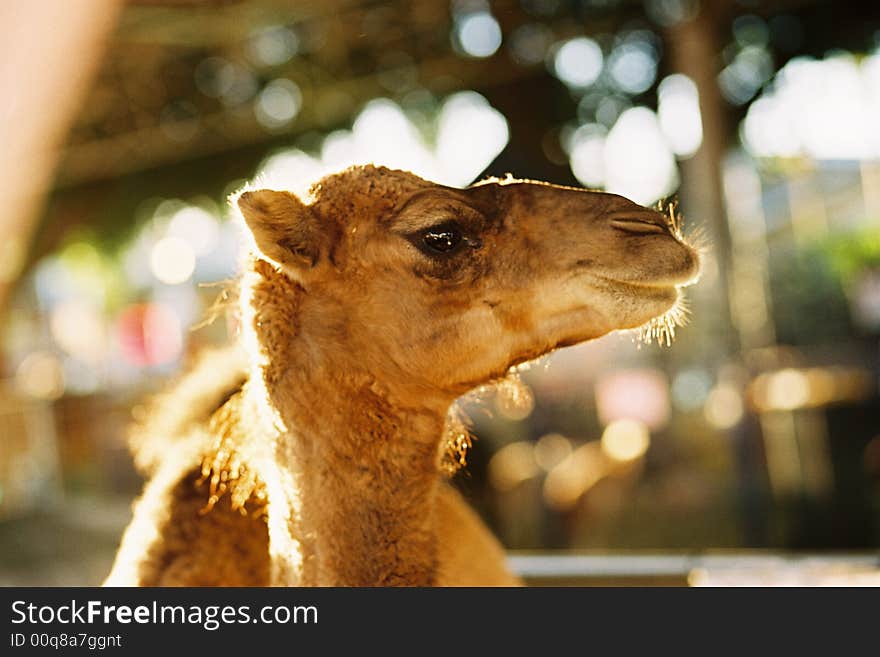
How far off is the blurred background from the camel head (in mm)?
1892

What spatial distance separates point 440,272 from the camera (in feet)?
7.39

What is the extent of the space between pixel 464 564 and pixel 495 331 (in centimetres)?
110

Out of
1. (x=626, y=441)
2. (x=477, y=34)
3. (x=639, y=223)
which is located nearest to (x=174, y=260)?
(x=477, y=34)

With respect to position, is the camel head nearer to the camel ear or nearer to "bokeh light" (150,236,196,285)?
the camel ear

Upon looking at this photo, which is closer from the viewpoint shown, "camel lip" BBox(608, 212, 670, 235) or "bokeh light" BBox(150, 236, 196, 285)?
"camel lip" BBox(608, 212, 670, 235)

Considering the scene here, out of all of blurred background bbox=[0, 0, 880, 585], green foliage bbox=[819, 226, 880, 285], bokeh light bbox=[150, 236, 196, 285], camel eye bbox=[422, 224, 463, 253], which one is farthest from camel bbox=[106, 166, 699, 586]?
bokeh light bbox=[150, 236, 196, 285]

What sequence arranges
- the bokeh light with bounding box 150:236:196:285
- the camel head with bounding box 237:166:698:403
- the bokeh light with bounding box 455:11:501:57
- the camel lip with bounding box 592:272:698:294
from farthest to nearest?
the bokeh light with bounding box 150:236:196:285 → the bokeh light with bounding box 455:11:501:57 → the camel head with bounding box 237:166:698:403 → the camel lip with bounding box 592:272:698:294

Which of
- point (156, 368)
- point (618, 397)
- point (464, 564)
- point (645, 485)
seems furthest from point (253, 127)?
point (464, 564)

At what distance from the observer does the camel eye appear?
225 cm

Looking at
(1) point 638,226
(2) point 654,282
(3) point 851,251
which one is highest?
(3) point 851,251

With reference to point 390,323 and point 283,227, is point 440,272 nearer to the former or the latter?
point 390,323

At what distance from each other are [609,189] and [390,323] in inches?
225

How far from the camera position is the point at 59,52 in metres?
0.93
